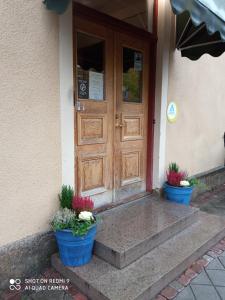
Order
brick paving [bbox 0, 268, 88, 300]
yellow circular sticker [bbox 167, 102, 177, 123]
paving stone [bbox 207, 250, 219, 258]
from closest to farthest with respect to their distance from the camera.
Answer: brick paving [bbox 0, 268, 88, 300] < paving stone [bbox 207, 250, 219, 258] < yellow circular sticker [bbox 167, 102, 177, 123]

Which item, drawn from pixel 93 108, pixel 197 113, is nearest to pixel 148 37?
pixel 93 108

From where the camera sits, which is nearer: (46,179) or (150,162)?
(46,179)

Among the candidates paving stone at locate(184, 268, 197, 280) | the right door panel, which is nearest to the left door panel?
the right door panel

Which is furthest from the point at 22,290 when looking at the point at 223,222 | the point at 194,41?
the point at 194,41

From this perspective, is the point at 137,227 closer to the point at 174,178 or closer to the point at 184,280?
the point at 184,280

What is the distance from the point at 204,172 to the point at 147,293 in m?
3.32

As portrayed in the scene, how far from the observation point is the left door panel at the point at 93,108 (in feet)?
9.15

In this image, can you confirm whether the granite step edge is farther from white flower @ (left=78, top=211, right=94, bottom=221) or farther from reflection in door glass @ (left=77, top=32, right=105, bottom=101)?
reflection in door glass @ (left=77, top=32, right=105, bottom=101)

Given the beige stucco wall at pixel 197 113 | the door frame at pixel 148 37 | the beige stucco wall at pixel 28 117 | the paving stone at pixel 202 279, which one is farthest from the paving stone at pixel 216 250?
the beige stucco wall at pixel 28 117

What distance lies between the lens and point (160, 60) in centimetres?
353

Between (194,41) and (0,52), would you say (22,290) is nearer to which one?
(0,52)

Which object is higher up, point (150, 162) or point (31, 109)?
point (31, 109)

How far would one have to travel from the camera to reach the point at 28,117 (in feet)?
7.26

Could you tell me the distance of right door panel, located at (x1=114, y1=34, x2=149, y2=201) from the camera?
10.6 feet
